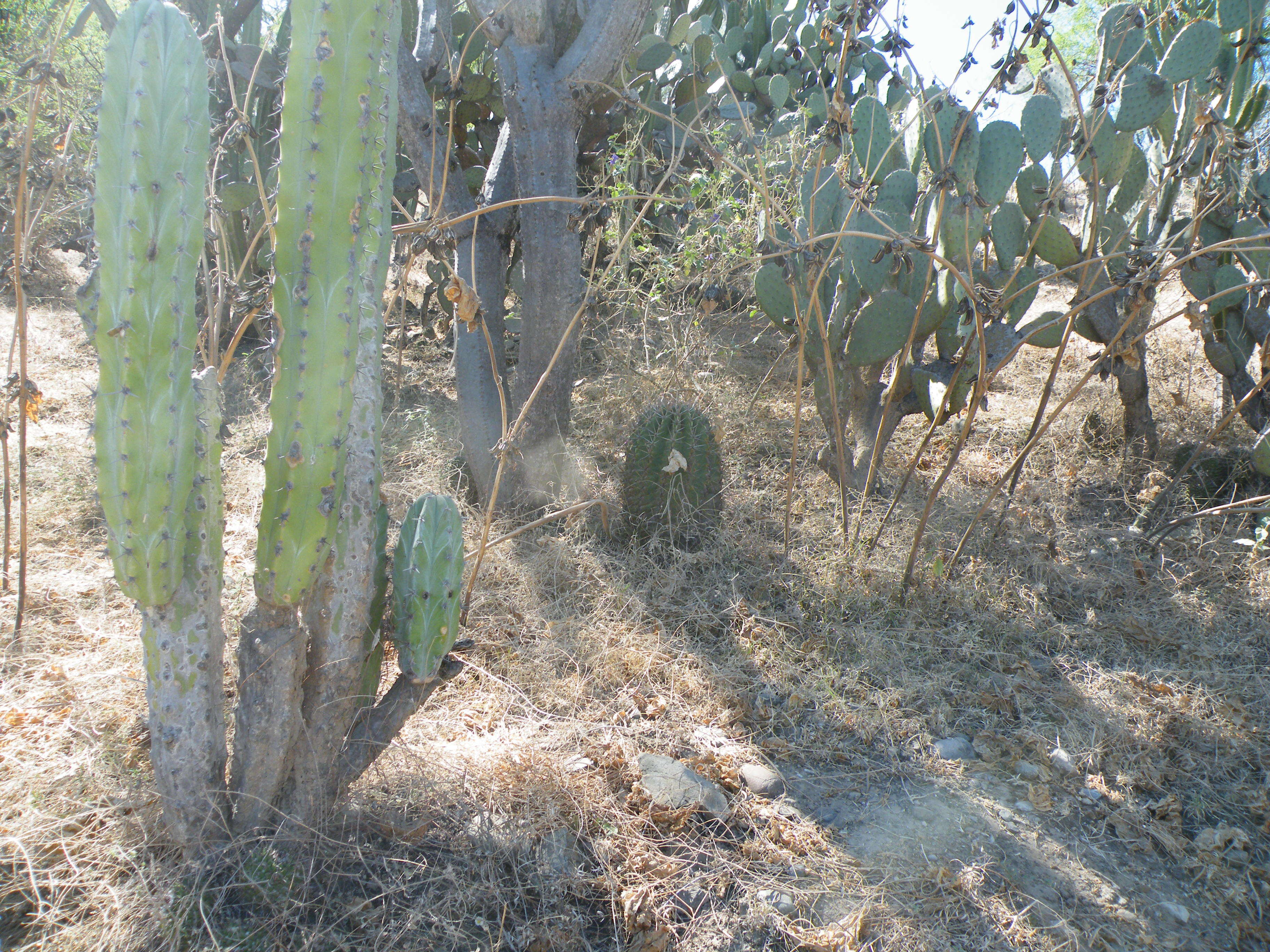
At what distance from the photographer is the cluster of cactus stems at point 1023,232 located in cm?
304

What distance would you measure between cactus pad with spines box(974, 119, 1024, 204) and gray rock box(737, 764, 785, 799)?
2406 millimetres

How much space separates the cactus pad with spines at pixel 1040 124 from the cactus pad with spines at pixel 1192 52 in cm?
54

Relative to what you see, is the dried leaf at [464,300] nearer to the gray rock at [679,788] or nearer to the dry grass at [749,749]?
the dry grass at [749,749]

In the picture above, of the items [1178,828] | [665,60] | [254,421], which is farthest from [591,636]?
[665,60]

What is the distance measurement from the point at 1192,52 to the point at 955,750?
3039mm

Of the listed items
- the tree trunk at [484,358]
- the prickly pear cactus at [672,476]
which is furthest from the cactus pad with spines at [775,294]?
the tree trunk at [484,358]

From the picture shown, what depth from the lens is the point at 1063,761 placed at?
225 cm

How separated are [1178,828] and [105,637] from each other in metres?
3.13

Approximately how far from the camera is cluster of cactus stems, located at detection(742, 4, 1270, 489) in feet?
9.98

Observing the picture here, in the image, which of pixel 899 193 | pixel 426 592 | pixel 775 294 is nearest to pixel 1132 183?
pixel 899 193

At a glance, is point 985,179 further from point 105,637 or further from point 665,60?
point 105,637

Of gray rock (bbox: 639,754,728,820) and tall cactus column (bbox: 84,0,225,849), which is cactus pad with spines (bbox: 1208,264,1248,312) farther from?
tall cactus column (bbox: 84,0,225,849)

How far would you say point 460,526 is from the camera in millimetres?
1812

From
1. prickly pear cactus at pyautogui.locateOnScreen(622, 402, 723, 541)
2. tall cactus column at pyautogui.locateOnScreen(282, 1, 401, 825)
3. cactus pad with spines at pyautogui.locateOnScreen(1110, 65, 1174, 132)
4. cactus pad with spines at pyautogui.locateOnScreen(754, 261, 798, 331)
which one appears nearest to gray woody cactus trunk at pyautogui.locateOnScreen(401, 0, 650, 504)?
prickly pear cactus at pyautogui.locateOnScreen(622, 402, 723, 541)
